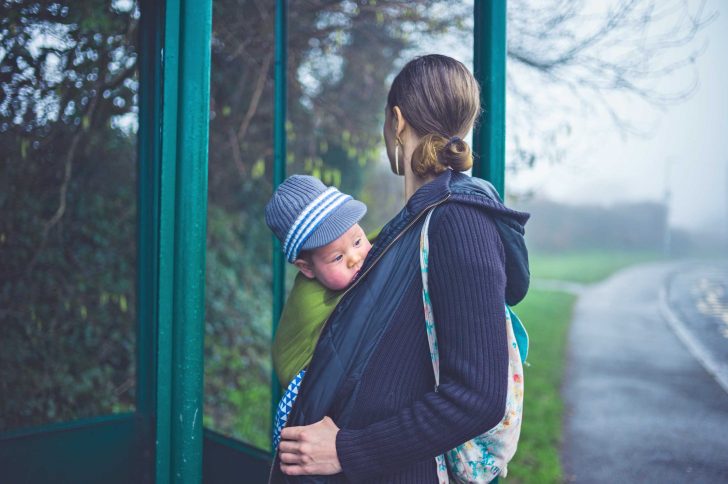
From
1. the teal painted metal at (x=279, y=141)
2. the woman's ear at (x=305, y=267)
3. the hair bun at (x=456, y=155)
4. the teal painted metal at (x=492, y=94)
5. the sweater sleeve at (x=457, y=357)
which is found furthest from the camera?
the teal painted metal at (x=279, y=141)

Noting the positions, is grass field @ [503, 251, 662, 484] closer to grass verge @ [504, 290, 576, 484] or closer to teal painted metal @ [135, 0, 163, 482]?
grass verge @ [504, 290, 576, 484]

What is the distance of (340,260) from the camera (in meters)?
1.36

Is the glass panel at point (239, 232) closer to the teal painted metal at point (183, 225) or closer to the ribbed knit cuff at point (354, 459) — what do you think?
the teal painted metal at point (183, 225)

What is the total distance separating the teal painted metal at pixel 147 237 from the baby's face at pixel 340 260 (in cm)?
148

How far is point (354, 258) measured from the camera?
1.36 m

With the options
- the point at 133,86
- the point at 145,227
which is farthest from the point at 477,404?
the point at 133,86

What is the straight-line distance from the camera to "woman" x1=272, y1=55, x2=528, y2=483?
1.12 m

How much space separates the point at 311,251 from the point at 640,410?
6188mm

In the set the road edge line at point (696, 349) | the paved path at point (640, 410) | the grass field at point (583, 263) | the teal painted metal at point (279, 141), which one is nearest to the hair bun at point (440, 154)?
the teal painted metal at point (279, 141)

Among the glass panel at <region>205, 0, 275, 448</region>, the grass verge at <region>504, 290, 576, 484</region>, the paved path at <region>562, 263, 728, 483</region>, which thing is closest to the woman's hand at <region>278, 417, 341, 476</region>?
the grass verge at <region>504, 290, 576, 484</region>

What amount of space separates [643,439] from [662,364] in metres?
3.07

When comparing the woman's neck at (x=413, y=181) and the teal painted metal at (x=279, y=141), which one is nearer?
the woman's neck at (x=413, y=181)

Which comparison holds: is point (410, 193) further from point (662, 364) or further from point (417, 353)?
point (662, 364)

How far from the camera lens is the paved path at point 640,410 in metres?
4.94
